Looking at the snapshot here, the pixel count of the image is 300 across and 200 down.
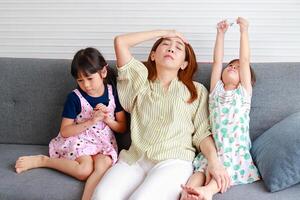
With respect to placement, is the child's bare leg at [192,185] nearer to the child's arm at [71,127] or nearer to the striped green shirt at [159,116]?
the striped green shirt at [159,116]

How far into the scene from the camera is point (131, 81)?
2.03m

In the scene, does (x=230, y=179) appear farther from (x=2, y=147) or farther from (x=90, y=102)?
(x=2, y=147)

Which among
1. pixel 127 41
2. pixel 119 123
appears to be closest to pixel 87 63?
pixel 127 41

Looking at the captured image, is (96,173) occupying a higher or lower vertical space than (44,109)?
lower

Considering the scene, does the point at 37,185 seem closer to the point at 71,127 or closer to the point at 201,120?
the point at 71,127

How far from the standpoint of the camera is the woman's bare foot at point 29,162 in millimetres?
1853

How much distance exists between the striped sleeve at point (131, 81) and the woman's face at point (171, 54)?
0.10 meters

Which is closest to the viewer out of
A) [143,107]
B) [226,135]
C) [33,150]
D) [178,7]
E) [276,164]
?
[276,164]

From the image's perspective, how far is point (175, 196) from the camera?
5.41 feet

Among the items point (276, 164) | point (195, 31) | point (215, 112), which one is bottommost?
point (276, 164)

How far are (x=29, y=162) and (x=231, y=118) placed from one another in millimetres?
935

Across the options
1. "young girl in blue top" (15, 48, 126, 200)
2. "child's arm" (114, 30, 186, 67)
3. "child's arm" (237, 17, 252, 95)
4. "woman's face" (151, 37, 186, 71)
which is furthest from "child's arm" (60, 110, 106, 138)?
"child's arm" (237, 17, 252, 95)

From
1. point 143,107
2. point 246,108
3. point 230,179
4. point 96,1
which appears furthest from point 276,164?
point 96,1

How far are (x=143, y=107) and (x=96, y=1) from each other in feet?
2.51
